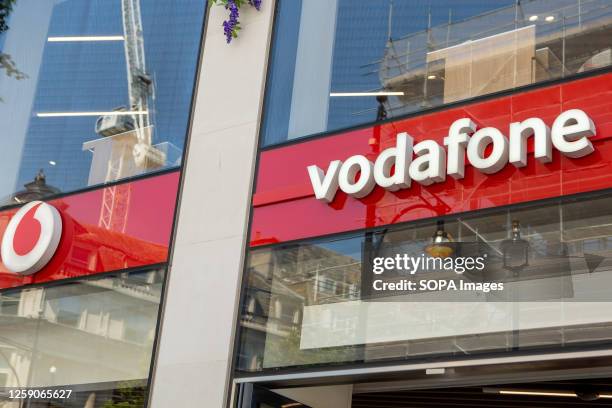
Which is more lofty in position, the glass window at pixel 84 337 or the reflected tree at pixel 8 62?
the reflected tree at pixel 8 62

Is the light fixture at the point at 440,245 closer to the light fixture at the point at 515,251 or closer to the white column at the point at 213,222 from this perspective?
the light fixture at the point at 515,251

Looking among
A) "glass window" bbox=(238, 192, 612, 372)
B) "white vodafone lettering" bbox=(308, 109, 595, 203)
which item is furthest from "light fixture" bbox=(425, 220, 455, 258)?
"white vodafone lettering" bbox=(308, 109, 595, 203)

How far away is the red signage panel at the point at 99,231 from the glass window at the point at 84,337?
175 millimetres

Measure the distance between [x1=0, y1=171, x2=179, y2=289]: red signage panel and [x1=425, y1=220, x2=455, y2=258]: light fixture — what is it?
3.03m

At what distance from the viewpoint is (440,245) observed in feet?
26.2

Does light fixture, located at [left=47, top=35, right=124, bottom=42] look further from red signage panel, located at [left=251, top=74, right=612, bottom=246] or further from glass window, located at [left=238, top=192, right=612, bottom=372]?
glass window, located at [left=238, top=192, right=612, bottom=372]

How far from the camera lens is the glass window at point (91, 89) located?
1073cm

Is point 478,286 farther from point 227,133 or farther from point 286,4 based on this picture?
point 286,4

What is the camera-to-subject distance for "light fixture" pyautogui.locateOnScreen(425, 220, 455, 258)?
7.95 m

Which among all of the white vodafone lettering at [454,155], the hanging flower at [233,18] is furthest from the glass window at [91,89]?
the white vodafone lettering at [454,155]

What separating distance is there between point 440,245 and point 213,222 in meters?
2.54

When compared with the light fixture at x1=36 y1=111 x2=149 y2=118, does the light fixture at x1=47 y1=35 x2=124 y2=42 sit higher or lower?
higher

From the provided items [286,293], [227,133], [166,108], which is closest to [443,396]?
[286,293]

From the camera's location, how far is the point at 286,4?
10.2 metres
